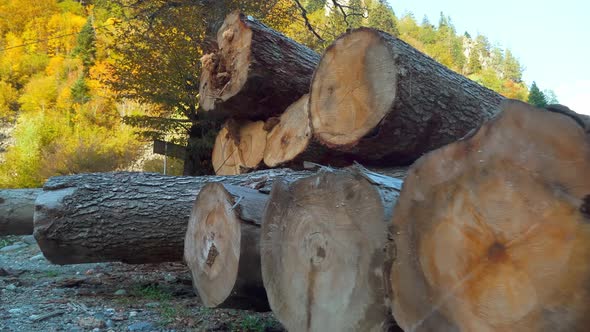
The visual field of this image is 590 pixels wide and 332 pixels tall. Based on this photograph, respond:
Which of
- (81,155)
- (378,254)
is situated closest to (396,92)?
(378,254)

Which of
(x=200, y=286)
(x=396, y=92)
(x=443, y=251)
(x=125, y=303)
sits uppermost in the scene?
(x=396, y=92)

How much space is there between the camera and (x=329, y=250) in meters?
1.93

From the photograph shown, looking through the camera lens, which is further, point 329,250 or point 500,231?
point 329,250

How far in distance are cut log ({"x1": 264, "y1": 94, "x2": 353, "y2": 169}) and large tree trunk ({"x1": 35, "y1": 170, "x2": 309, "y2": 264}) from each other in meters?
0.31

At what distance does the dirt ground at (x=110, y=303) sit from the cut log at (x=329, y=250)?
597 mm

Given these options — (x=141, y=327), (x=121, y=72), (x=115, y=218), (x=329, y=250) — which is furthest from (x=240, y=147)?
(x=121, y=72)

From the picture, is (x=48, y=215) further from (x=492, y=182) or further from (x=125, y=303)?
(x=492, y=182)

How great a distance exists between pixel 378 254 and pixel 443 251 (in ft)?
0.90

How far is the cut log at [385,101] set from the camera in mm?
2688

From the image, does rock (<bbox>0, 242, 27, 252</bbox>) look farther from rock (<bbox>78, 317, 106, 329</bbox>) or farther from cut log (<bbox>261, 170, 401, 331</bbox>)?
cut log (<bbox>261, 170, 401, 331</bbox>)

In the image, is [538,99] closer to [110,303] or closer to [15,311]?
[110,303]

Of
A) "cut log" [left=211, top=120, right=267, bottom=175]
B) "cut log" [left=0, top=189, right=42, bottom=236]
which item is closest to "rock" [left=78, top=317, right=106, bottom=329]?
"cut log" [left=211, top=120, right=267, bottom=175]

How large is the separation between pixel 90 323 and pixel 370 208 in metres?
1.69

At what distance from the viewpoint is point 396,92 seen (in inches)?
104
